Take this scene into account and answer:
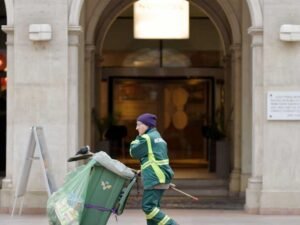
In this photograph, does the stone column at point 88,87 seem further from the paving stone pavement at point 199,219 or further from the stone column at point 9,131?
the paving stone pavement at point 199,219

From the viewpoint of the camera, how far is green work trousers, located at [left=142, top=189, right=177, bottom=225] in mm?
10586

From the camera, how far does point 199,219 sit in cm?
1416

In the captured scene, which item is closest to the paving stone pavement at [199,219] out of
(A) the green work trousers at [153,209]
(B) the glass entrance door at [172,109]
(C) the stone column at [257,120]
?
(C) the stone column at [257,120]

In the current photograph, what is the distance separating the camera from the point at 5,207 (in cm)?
1466

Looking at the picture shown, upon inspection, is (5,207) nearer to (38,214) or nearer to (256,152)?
(38,214)

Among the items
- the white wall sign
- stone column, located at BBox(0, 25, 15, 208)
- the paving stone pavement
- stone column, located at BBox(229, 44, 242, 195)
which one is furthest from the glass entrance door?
the white wall sign

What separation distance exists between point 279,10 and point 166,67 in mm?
9171

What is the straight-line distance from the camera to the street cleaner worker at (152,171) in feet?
34.8

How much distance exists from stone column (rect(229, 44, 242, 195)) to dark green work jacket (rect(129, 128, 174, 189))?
752cm

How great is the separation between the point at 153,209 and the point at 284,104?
4638 mm

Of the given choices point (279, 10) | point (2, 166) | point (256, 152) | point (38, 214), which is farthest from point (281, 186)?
point (2, 166)

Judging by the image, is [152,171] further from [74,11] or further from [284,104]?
[74,11]

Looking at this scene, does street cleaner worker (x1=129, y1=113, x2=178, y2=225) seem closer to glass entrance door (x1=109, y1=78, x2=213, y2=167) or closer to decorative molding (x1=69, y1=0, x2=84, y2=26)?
decorative molding (x1=69, y1=0, x2=84, y2=26)

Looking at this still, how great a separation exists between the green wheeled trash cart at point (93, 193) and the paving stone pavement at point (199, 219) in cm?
265
